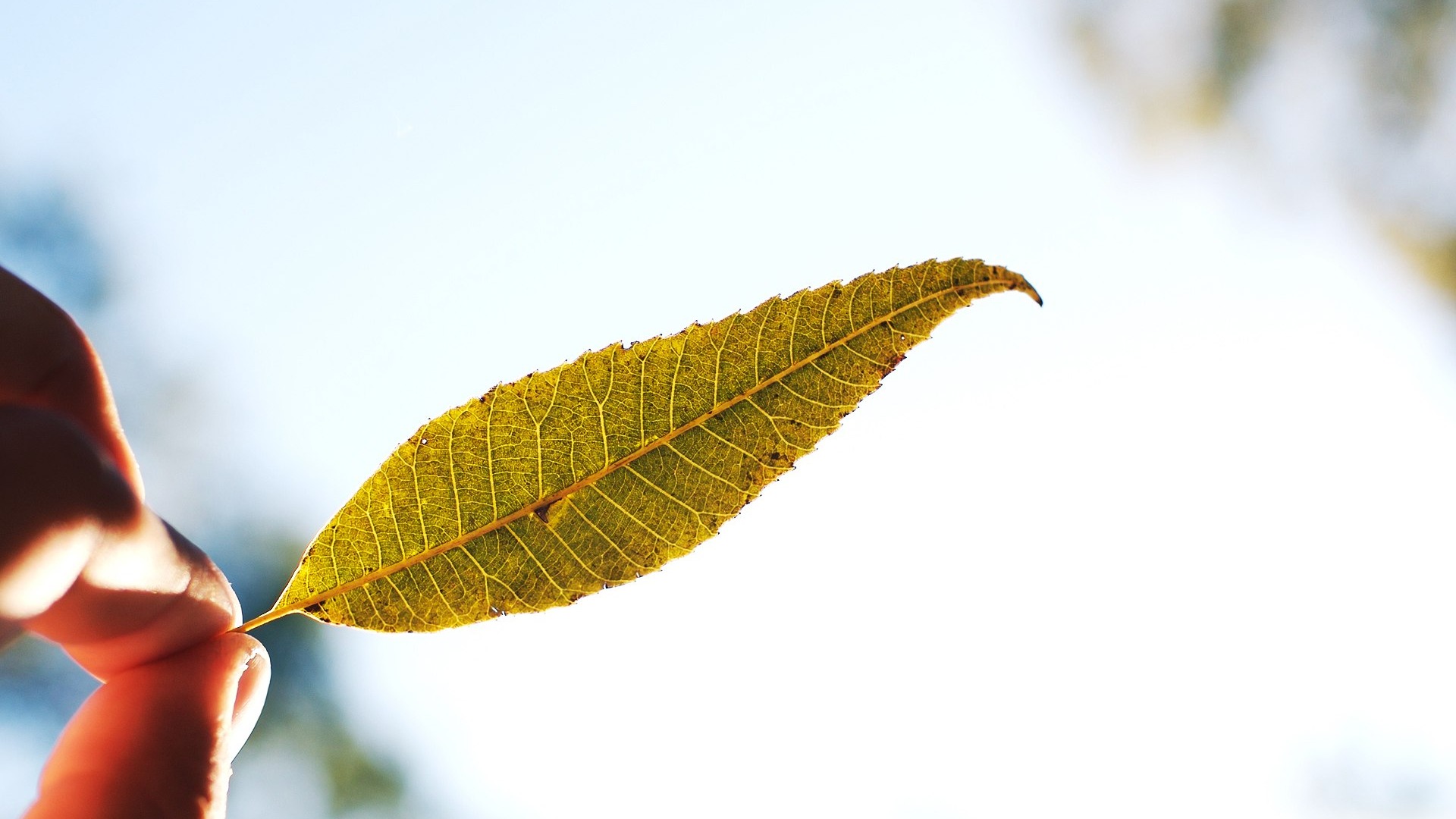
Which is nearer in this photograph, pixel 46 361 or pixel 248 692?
pixel 46 361

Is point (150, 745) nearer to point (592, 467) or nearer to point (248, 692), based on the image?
point (248, 692)

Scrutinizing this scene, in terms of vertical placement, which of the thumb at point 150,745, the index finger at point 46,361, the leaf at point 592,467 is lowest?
the thumb at point 150,745

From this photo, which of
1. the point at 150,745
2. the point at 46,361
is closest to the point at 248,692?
the point at 150,745

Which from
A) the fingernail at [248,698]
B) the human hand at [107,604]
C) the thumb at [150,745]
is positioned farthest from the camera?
the fingernail at [248,698]

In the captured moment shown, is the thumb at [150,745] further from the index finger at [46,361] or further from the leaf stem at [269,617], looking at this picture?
the index finger at [46,361]

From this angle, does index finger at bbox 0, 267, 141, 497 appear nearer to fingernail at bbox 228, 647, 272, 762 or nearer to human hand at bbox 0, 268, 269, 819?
human hand at bbox 0, 268, 269, 819

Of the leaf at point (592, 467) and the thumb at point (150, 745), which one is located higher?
the leaf at point (592, 467)

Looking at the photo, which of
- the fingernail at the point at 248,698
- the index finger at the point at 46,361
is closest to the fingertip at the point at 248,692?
the fingernail at the point at 248,698
